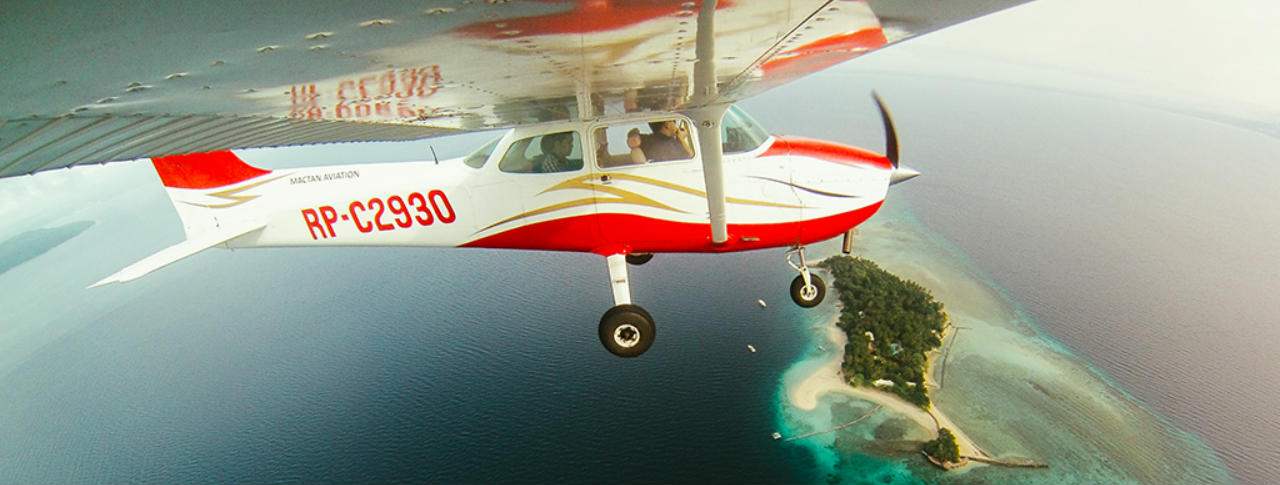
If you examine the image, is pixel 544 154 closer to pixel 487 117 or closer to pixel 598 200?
pixel 598 200

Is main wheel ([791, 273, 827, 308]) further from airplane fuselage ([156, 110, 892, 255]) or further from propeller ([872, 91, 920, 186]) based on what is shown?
propeller ([872, 91, 920, 186])

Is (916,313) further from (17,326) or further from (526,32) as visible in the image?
(17,326)

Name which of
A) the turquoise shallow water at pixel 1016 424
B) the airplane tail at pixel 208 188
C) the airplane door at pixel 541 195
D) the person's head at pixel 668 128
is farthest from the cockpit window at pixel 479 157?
the turquoise shallow water at pixel 1016 424

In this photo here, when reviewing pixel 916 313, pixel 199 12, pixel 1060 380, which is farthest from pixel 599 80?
pixel 1060 380

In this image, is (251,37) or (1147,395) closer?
(251,37)

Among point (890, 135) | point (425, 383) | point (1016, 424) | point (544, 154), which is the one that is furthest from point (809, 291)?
point (425, 383)
